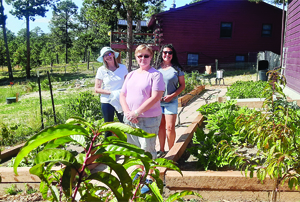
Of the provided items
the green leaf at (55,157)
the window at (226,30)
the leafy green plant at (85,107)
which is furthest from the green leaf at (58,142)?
the window at (226,30)

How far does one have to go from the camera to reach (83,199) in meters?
0.98

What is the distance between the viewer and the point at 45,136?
0.70 m

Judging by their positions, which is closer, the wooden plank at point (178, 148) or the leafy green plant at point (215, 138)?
the leafy green plant at point (215, 138)

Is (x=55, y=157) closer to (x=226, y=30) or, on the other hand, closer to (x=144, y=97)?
(x=144, y=97)

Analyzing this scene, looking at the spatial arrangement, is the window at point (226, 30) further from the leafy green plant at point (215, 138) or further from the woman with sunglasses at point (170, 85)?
the woman with sunglasses at point (170, 85)

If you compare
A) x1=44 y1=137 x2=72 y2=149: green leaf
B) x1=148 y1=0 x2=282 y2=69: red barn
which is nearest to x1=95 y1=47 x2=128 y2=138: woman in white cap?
x1=44 y1=137 x2=72 y2=149: green leaf

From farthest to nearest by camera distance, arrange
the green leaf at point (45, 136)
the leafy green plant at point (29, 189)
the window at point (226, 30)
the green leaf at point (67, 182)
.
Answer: the window at point (226, 30) < the leafy green plant at point (29, 189) < the green leaf at point (67, 182) < the green leaf at point (45, 136)

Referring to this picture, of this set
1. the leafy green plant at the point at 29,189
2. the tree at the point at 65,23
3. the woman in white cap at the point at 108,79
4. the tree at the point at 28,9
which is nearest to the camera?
the leafy green plant at the point at 29,189

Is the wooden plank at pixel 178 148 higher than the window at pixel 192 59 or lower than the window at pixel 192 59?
lower

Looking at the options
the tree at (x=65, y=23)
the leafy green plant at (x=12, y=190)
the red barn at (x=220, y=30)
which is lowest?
the leafy green plant at (x=12, y=190)

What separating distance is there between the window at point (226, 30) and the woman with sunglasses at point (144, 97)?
2310 cm

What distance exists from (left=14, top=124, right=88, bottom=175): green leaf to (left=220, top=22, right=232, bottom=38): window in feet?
→ 83.9

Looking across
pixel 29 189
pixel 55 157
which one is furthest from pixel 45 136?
pixel 29 189

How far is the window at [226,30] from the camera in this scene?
970 inches
